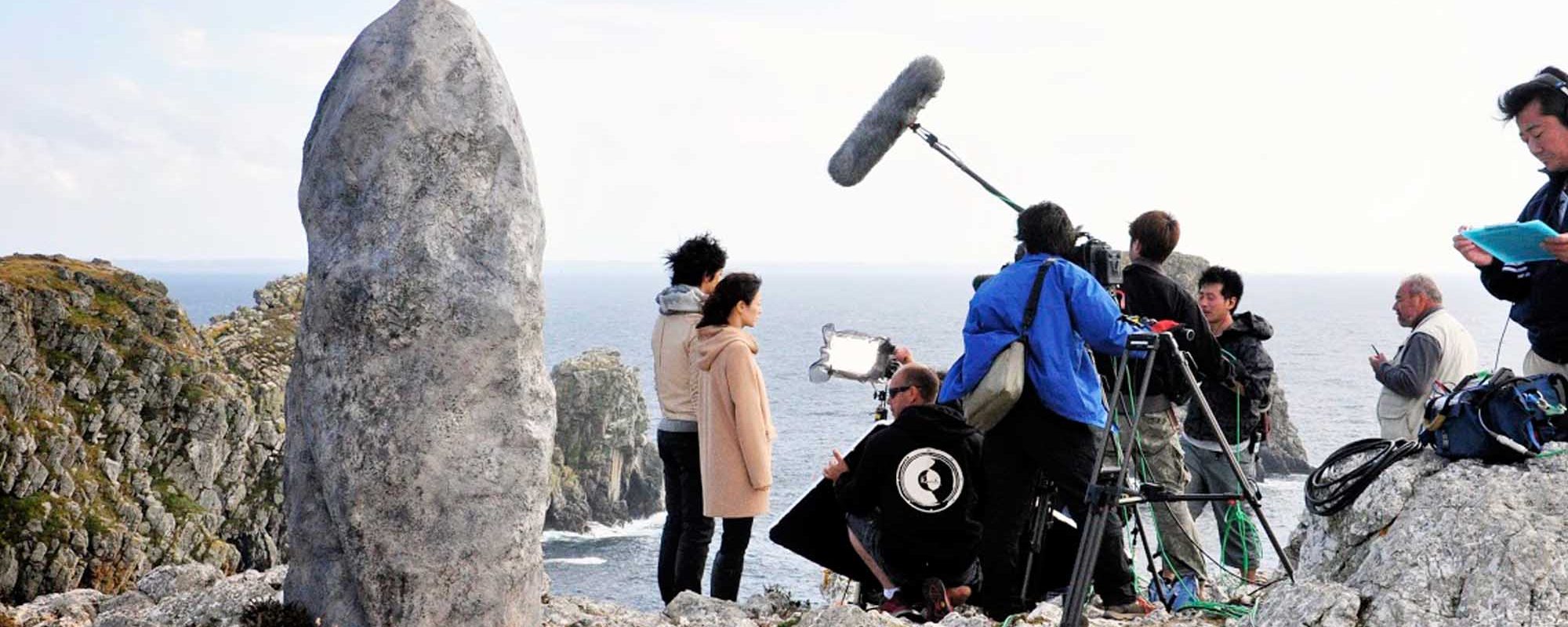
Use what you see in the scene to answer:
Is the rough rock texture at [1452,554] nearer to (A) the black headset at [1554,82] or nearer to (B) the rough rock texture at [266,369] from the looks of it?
(A) the black headset at [1554,82]

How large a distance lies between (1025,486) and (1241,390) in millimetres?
1873

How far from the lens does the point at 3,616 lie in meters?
8.40

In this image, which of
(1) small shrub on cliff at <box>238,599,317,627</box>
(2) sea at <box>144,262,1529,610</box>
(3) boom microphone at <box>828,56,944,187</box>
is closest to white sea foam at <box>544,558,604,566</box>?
(2) sea at <box>144,262,1529,610</box>

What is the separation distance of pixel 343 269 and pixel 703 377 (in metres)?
Answer: 2.56

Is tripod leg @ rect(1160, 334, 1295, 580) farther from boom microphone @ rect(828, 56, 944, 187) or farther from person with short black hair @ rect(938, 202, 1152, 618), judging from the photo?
boom microphone @ rect(828, 56, 944, 187)

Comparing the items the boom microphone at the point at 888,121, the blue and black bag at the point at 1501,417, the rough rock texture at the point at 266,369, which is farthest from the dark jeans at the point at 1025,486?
the rough rock texture at the point at 266,369

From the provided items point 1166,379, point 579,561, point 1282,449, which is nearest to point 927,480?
point 1166,379

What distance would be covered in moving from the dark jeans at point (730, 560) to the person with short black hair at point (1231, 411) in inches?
110

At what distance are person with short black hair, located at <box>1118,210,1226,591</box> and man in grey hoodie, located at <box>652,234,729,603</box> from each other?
2692mm

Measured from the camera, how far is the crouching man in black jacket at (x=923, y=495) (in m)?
8.57

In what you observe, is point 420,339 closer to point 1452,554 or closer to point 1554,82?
point 1452,554

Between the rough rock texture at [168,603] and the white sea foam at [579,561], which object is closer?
the rough rock texture at [168,603]

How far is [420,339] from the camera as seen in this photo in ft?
23.5

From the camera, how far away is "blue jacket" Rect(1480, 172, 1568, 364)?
5.91 m
